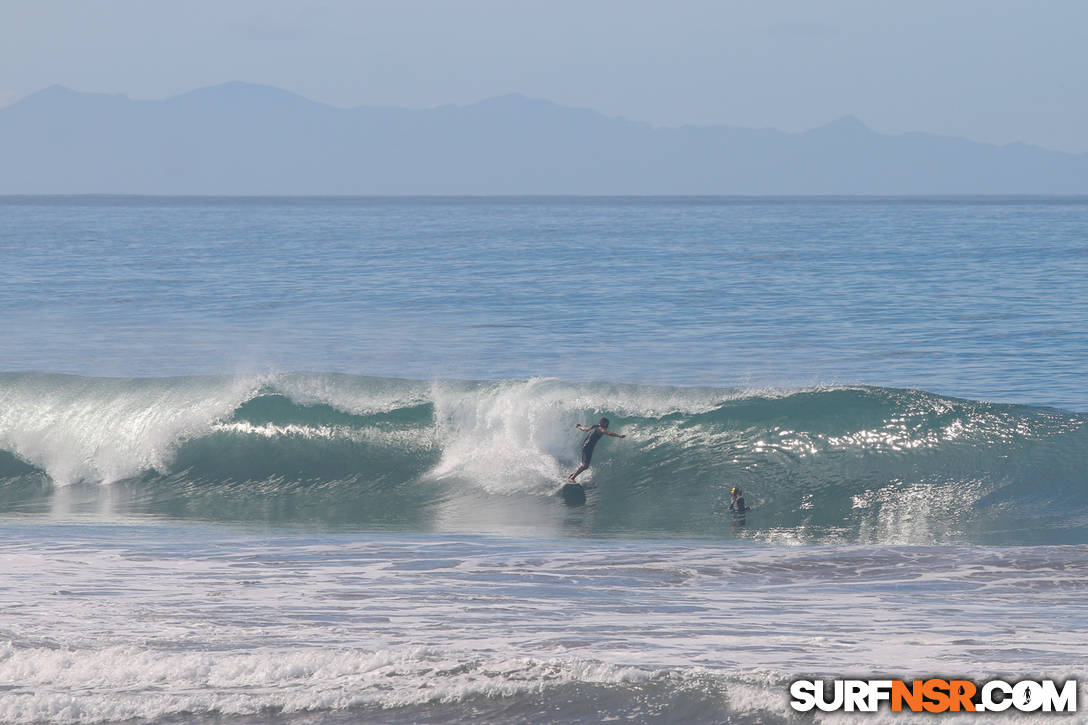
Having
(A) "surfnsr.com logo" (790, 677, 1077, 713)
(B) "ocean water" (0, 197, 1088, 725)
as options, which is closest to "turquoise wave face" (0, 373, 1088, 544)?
(B) "ocean water" (0, 197, 1088, 725)

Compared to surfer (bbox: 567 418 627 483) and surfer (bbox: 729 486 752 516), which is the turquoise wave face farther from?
surfer (bbox: 567 418 627 483)

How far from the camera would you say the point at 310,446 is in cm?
2141

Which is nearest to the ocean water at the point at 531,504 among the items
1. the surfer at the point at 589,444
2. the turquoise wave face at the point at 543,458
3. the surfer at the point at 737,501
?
the turquoise wave face at the point at 543,458

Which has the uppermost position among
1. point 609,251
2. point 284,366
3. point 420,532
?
point 609,251

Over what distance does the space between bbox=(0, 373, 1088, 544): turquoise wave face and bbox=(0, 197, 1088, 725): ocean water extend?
0.07 m

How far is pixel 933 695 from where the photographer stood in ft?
28.3

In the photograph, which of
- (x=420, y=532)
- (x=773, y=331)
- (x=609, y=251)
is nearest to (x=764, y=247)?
(x=609, y=251)

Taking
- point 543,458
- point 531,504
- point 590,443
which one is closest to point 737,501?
point 590,443

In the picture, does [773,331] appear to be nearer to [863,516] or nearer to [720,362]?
[720,362]

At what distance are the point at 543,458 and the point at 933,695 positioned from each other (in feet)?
36.8

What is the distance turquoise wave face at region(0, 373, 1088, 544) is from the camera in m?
16.8

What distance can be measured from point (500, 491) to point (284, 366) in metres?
11.8

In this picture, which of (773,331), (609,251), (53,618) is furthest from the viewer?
(609,251)

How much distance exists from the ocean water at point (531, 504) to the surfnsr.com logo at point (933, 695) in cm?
16
